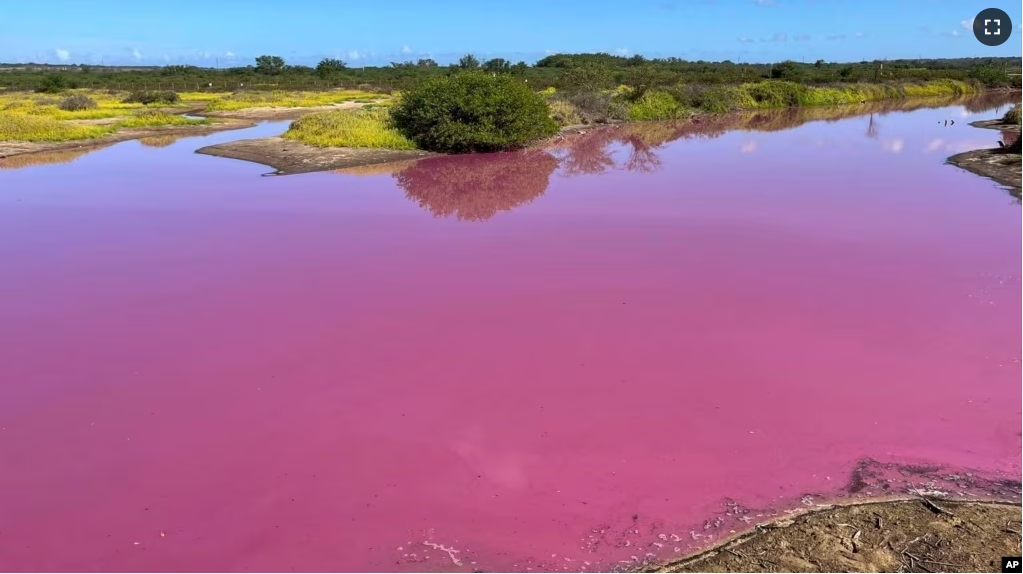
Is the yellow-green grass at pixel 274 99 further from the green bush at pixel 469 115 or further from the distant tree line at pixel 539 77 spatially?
the green bush at pixel 469 115

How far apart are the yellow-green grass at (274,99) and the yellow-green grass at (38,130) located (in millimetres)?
12482

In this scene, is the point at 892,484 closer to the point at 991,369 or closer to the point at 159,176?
the point at 991,369

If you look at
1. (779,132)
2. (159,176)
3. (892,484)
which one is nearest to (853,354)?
(892,484)

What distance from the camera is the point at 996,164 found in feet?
54.6

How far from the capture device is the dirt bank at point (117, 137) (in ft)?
65.6

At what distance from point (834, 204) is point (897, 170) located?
17.3 ft

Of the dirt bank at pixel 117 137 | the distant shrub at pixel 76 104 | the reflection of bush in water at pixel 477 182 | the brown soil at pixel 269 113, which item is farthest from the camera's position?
the brown soil at pixel 269 113

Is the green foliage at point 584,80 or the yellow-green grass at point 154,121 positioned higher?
the green foliage at point 584,80

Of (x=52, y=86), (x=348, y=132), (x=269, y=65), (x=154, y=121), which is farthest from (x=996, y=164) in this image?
(x=269, y=65)

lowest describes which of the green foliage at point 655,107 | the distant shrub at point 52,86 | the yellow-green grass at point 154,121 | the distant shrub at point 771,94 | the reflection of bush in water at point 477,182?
the reflection of bush in water at point 477,182

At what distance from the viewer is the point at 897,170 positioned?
1666cm

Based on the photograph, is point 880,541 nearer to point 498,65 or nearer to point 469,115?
point 469,115

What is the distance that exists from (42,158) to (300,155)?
7.02 metres

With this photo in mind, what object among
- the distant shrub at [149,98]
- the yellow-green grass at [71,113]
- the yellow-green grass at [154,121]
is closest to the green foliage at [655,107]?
the yellow-green grass at [154,121]
